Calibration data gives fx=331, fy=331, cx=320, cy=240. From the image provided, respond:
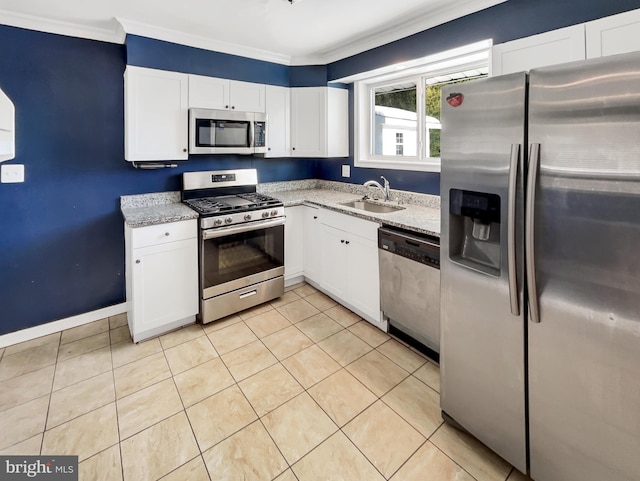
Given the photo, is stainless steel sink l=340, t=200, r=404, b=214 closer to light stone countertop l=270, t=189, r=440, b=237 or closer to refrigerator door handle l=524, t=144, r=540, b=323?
light stone countertop l=270, t=189, r=440, b=237

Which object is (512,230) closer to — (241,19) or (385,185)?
(385,185)

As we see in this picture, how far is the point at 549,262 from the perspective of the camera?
4.00 feet

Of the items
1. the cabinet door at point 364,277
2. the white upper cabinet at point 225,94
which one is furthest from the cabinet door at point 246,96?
the cabinet door at point 364,277

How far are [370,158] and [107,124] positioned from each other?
2.47 metres

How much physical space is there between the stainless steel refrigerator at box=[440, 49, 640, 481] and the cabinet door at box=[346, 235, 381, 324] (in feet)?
3.31

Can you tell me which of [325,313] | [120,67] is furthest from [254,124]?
[325,313]

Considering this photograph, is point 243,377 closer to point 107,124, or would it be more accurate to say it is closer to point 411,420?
point 411,420

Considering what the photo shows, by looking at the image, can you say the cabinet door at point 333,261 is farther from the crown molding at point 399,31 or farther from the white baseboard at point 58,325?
the white baseboard at point 58,325

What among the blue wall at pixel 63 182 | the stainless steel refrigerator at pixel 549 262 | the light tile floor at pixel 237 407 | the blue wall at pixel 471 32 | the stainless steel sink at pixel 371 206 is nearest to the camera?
the stainless steel refrigerator at pixel 549 262

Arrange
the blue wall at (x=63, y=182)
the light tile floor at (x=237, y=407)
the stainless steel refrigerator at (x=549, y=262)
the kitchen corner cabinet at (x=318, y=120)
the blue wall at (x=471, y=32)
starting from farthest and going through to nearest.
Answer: the kitchen corner cabinet at (x=318, y=120) → the blue wall at (x=63, y=182) → the blue wall at (x=471, y=32) → the light tile floor at (x=237, y=407) → the stainless steel refrigerator at (x=549, y=262)

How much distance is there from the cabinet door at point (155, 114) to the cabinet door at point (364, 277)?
1696 mm

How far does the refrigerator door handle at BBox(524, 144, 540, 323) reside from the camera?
47.5 inches

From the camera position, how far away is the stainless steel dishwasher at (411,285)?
215 cm

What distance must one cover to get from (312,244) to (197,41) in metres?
2.09
